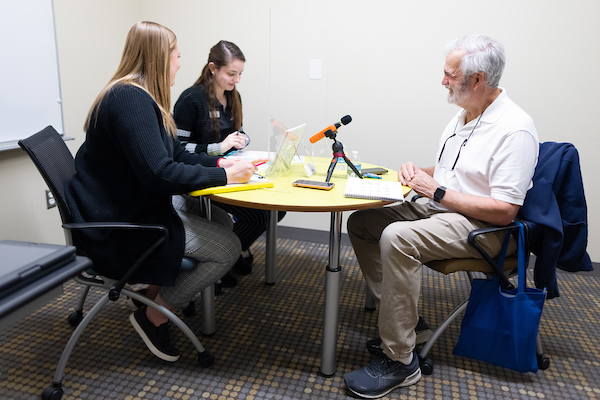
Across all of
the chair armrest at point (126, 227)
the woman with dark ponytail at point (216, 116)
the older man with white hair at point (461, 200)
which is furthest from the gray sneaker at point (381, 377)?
the woman with dark ponytail at point (216, 116)

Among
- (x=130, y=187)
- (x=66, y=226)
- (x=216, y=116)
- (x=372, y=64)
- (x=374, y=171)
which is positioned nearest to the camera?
(x=66, y=226)

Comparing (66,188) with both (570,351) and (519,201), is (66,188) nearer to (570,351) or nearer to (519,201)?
(519,201)

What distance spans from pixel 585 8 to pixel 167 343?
2758 millimetres

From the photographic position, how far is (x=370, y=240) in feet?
6.53

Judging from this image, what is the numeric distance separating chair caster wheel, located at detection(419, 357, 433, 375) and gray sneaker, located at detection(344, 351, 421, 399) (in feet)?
0.16

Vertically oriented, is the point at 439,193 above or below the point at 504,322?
above

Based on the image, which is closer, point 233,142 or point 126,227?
point 126,227

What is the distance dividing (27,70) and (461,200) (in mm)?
2148

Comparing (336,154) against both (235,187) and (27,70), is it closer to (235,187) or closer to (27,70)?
(235,187)

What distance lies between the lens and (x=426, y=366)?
1788 millimetres

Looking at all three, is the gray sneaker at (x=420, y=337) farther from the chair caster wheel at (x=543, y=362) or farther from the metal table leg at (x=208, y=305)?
the metal table leg at (x=208, y=305)

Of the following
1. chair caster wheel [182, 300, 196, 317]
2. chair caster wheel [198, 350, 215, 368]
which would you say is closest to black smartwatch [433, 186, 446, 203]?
chair caster wheel [198, 350, 215, 368]

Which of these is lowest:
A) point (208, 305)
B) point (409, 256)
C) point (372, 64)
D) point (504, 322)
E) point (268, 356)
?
point (268, 356)

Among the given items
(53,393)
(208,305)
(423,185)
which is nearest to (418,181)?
(423,185)
